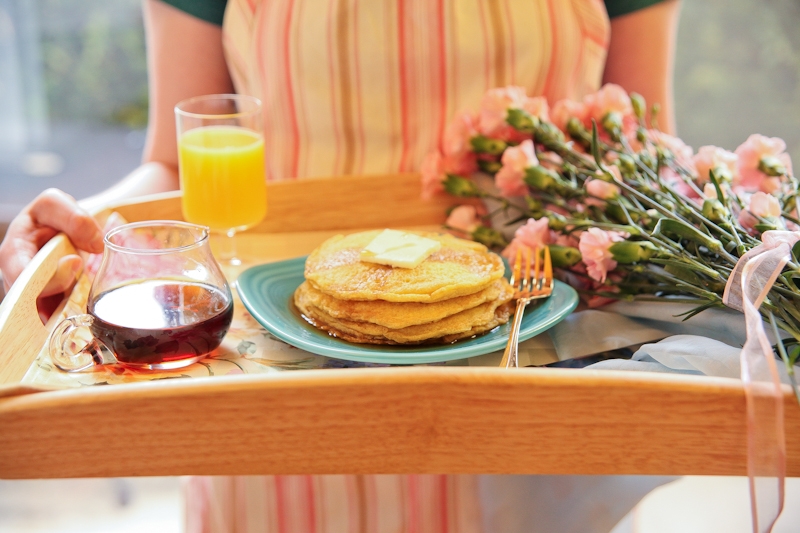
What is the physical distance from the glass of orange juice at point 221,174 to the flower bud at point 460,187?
1.02 ft

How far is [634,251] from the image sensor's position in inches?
33.3

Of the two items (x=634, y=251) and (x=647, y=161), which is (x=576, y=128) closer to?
(x=647, y=161)

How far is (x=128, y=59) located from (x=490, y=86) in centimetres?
199

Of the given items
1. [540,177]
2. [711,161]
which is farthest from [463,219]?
[711,161]

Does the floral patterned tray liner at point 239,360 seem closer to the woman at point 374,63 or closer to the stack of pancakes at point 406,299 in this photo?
the stack of pancakes at point 406,299

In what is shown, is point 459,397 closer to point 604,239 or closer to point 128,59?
point 604,239

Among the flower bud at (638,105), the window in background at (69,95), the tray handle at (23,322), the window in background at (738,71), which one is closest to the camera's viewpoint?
the tray handle at (23,322)

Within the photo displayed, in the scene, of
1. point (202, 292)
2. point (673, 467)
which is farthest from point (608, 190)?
point (202, 292)

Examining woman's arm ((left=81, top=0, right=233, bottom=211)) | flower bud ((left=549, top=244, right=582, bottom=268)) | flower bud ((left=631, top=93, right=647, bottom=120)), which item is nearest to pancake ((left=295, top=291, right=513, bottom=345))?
flower bud ((left=549, top=244, right=582, bottom=268))

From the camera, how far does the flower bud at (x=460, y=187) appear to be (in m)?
1.15

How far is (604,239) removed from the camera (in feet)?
2.89

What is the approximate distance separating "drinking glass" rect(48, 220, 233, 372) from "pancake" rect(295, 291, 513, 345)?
133 millimetres

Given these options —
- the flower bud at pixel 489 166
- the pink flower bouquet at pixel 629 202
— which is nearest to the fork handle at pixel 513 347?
the pink flower bouquet at pixel 629 202

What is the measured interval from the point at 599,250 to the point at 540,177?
198mm
